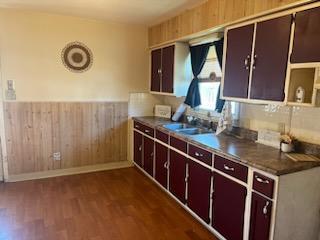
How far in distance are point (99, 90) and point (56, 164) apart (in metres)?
1.36

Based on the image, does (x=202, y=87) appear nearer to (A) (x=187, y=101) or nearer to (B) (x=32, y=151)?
(A) (x=187, y=101)

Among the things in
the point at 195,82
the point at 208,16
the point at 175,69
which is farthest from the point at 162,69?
the point at 208,16

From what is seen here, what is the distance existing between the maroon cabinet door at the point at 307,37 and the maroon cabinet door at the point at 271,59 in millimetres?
69

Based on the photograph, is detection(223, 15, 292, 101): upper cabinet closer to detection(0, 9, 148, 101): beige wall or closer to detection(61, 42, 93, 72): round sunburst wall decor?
detection(0, 9, 148, 101): beige wall

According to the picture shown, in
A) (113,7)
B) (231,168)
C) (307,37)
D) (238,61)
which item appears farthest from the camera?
(113,7)

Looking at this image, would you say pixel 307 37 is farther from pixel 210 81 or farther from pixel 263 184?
pixel 210 81

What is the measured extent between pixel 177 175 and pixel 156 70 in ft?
6.16

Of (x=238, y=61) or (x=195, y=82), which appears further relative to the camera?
(x=195, y=82)

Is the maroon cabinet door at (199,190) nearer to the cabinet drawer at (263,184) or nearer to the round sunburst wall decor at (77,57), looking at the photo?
the cabinet drawer at (263,184)

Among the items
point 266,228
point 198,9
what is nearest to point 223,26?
point 198,9

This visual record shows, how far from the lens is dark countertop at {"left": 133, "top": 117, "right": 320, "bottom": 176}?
5.77ft

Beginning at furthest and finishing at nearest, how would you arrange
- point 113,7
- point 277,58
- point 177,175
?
point 113,7 < point 177,175 < point 277,58

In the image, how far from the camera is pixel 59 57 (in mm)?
3678

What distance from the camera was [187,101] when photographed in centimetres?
350
